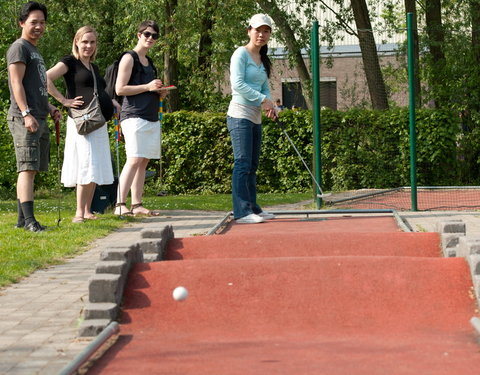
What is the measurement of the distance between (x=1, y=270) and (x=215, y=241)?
168 centimetres

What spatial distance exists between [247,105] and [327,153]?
855 centimetres

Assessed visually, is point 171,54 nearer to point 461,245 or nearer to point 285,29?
point 285,29

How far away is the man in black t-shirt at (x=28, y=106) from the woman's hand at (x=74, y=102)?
42cm

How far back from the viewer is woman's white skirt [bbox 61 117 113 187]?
32.7ft

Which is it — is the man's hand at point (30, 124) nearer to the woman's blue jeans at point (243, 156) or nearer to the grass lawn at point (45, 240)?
the grass lawn at point (45, 240)

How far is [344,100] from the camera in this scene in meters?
17.6

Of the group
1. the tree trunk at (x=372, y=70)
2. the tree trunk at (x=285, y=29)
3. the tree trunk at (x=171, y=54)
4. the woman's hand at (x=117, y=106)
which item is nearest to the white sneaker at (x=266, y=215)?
the woman's hand at (x=117, y=106)

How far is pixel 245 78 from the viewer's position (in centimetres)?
870

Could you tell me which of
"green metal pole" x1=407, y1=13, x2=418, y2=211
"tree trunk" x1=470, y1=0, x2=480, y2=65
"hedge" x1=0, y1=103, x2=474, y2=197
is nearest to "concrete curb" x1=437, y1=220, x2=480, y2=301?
"green metal pole" x1=407, y1=13, x2=418, y2=211

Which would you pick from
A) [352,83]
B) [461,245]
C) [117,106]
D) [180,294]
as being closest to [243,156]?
[117,106]

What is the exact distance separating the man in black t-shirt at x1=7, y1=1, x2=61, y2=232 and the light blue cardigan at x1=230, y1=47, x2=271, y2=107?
80.4 inches

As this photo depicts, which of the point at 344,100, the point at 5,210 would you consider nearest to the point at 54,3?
the point at 344,100

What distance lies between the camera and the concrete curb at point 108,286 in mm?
5082

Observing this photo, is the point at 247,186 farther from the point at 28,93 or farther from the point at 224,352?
the point at 224,352
